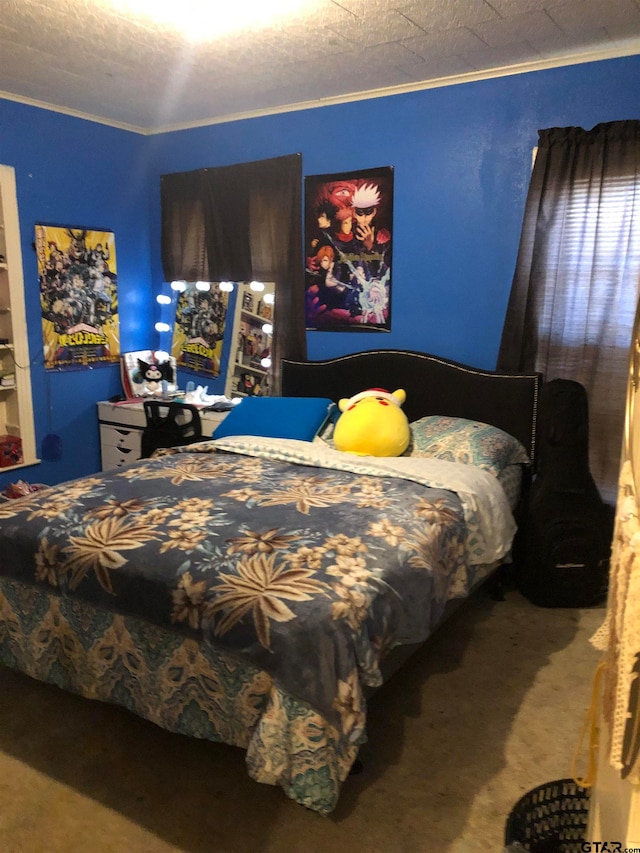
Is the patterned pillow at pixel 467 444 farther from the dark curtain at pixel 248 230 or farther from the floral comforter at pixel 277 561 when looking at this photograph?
the dark curtain at pixel 248 230

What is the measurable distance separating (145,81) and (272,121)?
0.84 meters

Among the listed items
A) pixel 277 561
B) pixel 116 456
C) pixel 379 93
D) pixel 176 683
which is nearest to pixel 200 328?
pixel 116 456

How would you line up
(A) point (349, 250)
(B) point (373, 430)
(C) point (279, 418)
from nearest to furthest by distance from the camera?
(B) point (373, 430) < (C) point (279, 418) < (A) point (349, 250)

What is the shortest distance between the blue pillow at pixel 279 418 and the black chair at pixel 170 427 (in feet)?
1.63

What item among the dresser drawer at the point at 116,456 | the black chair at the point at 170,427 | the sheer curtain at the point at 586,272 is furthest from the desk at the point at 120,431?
the sheer curtain at the point at 586,272

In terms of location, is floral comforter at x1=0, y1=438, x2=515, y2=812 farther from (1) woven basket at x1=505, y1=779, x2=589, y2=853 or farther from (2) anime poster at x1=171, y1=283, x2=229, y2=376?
(2) anime poster at x1=171, y1=283, x2=229, y2=376

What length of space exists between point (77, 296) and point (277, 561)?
2981 millimetres

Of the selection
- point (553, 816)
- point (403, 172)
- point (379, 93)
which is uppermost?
point (379, 93)

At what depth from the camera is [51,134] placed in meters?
3.87

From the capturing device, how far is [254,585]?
1735mm

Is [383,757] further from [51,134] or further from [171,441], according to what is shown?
[51,134]

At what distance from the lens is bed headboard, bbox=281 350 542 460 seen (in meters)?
3.23

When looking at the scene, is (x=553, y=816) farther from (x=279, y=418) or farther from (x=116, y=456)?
(x=116, y=456)

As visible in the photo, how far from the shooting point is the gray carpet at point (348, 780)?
170cm
